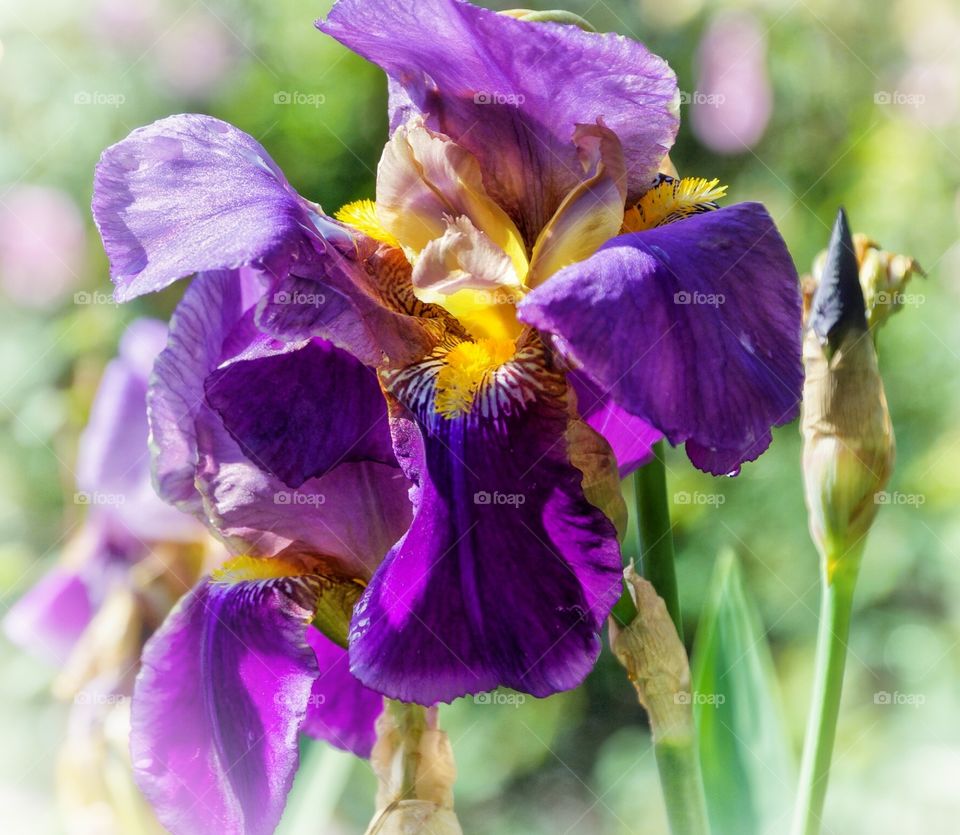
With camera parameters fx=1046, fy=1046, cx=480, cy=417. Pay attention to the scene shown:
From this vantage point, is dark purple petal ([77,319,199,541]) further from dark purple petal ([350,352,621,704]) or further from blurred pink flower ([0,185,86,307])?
blurred pink flower ([0,185,86,307])

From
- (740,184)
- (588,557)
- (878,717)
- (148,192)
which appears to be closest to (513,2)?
(740,184)

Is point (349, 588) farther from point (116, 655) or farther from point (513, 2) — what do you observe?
point (513, 2)

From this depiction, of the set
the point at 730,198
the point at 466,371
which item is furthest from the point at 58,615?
the point at 730,198

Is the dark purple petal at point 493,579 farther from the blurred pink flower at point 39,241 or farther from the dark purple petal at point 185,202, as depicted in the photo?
the blurred pink flower at point 39,241

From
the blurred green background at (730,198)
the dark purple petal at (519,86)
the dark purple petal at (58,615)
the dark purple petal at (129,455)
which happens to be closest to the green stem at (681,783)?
the dark purple petal at (519,86)

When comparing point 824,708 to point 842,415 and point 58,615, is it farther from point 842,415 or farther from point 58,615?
point 58,615

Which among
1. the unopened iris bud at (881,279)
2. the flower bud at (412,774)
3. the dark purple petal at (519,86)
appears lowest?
the flower bud at (412,774)

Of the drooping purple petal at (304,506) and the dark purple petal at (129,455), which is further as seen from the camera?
the dark purple petal at (129,455)
